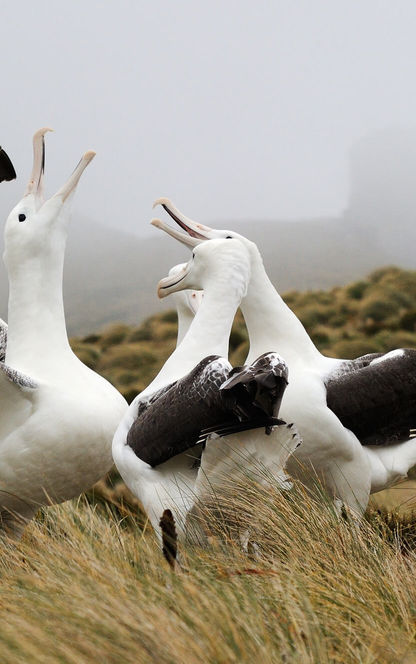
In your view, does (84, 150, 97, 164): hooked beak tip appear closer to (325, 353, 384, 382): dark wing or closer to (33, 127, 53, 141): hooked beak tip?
(33, 127, 53, 141): hooked beak tip

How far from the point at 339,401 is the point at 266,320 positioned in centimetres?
71

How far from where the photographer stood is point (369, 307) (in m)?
22.9

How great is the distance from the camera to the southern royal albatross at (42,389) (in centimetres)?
490

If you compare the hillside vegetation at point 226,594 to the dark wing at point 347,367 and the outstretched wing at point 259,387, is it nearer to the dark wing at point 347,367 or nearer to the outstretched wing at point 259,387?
the outstretched wing at point 259,387

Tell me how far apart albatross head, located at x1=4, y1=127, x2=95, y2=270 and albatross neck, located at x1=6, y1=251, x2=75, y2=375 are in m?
0.06

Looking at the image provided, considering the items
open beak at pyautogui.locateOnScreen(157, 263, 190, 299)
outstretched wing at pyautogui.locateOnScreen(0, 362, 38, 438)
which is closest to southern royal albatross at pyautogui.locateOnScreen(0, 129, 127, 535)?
outstretched wing at pyautogui.locateOnScreen(0, 362, 38, 438)

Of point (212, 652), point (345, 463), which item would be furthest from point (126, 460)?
point (212, 652)

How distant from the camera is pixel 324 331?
20359 mm

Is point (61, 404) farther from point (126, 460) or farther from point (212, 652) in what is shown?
point (212, 652)

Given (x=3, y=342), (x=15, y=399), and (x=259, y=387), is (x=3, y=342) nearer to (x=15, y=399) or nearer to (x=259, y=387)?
(x=15, y=399)

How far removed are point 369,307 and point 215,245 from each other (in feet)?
60.6

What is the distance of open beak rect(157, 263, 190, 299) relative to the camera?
5000 millimetres

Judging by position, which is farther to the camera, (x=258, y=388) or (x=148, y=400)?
A: (x=148, y=400)

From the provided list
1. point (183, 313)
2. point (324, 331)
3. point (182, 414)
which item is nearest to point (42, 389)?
point (182, 414)
